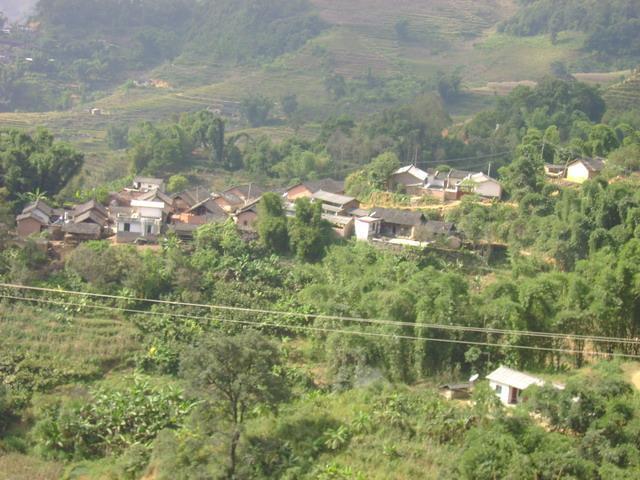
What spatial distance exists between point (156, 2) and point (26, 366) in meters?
67.9

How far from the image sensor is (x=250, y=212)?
25281 mm

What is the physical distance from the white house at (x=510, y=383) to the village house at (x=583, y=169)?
13782 millimetres

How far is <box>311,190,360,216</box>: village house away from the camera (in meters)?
25.9

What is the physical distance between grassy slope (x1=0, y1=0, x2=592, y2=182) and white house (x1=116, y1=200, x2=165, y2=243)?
1917cm

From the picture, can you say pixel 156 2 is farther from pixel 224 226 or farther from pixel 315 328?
pixel 315 328

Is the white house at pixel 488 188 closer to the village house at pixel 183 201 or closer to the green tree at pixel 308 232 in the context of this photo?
the green tree at pixel 308 232

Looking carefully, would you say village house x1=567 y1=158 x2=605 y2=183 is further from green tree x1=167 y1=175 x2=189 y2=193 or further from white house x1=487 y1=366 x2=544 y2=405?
green tree x1=167 y1=175 x2=189 y2=193

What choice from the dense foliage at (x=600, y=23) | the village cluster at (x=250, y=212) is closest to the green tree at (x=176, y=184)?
the village cluster at (x=250, y=212)

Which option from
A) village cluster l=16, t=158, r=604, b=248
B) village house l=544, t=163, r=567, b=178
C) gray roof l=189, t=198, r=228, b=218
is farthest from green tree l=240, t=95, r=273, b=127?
gray roof l=189, t=198, r=228, b=218

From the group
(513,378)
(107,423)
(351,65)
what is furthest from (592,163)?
(351,65)

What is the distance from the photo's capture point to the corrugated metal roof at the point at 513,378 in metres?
15.4

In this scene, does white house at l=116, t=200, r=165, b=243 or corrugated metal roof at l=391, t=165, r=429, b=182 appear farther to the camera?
corrugated metal roof at l=391, t=165, r=429, b=182

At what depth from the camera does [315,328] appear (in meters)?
19.2

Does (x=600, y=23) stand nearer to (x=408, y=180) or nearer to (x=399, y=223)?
(x=408, y=180)
